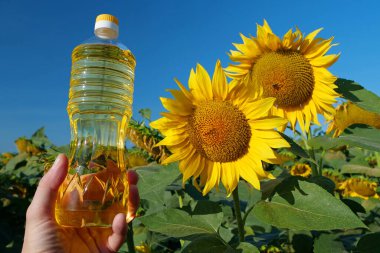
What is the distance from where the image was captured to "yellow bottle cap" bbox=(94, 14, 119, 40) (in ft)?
6.70

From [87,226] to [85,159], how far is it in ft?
1.48

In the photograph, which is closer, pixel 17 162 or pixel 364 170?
pixel 364 170

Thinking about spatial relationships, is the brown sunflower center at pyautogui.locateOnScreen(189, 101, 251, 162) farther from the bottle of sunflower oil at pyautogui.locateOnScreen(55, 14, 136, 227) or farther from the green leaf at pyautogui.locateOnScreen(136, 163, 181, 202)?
the bottle of sunflower oil at pyautogui.locateOnScreen(55, 14, 136, 227)

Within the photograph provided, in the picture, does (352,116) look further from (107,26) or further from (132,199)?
(107,26)

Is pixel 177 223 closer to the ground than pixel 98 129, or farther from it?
closer to the ground

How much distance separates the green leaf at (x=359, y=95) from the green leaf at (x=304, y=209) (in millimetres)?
629

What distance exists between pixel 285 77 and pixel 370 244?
1007 millimetres

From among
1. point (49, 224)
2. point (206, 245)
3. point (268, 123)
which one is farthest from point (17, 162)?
point (268, 123)

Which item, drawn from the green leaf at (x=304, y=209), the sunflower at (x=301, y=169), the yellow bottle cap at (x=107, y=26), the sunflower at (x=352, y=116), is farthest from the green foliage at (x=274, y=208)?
the sunflower at (x=301, y=169)

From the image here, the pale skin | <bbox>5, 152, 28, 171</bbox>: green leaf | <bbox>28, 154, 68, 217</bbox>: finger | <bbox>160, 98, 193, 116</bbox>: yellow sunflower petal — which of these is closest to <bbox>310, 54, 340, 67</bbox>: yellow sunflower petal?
<bbox>160, 98, 193, 116</bbox>: yellow sunflower petal

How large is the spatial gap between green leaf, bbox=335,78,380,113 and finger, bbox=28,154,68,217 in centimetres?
156

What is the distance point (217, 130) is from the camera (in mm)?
1903

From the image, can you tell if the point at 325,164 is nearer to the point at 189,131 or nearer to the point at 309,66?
the point at 309,66

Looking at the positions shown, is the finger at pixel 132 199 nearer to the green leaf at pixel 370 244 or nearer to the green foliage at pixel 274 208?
the green foliage at pixel 274 208
